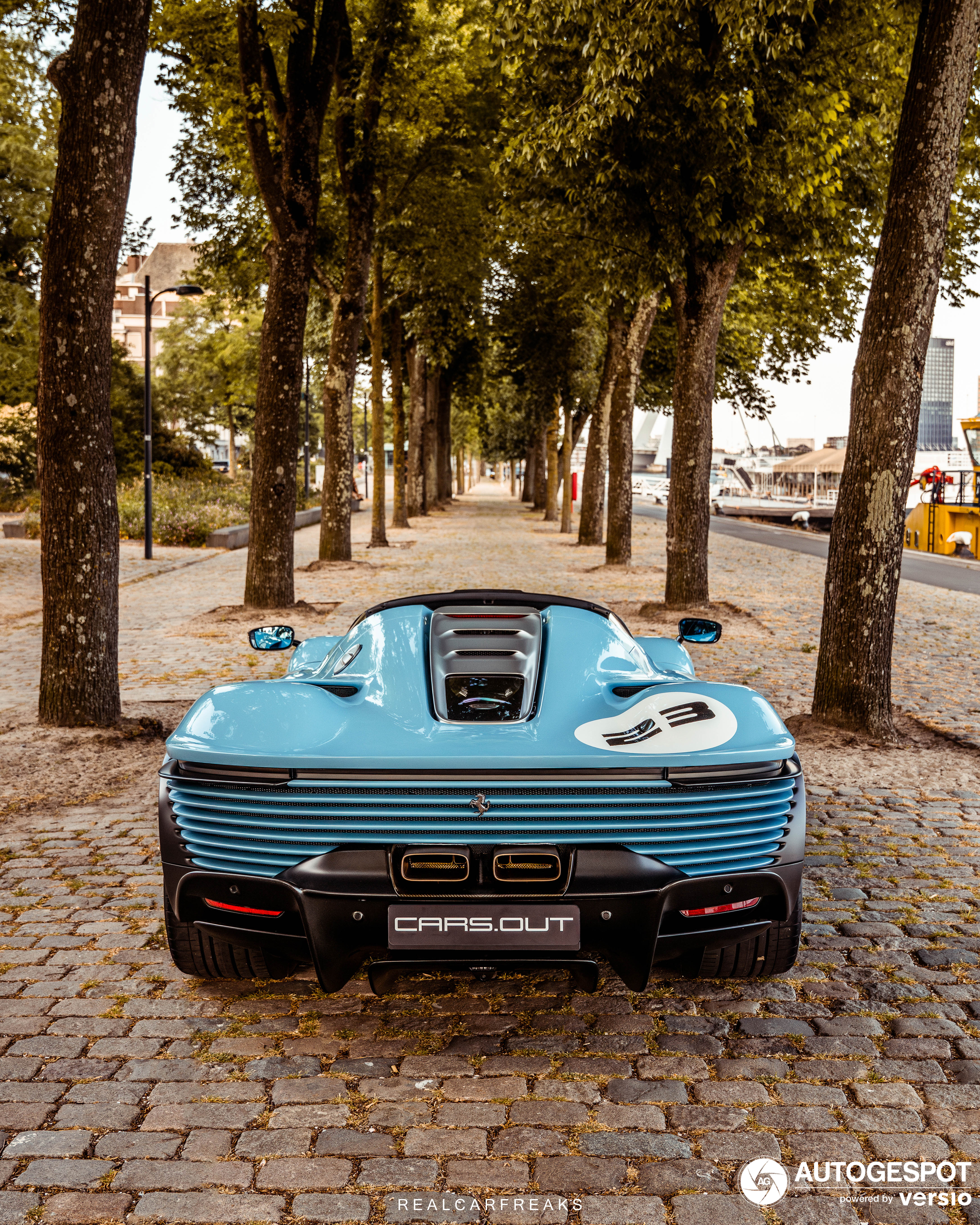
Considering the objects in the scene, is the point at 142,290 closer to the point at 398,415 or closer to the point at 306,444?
the point at 306,444

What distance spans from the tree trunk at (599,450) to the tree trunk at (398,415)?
5534mm

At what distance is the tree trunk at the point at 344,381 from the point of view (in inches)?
690

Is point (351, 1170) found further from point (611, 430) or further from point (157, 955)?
point (611, 430)

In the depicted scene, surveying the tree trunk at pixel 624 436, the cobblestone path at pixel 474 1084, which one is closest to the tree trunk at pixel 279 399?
the tree trunk at pixel 624 436

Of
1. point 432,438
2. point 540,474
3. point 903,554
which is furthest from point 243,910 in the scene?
point 540,474

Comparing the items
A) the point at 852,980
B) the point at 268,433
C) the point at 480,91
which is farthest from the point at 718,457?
the point at 852,980

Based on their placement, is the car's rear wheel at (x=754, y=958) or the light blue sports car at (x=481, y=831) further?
the car's rear wheel at (x=754, y=958)

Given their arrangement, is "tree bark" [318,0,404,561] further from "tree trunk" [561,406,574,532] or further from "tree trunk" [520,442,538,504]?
"tree trunk" [520,442,538,504]

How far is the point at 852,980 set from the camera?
3.72m

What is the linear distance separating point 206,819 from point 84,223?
4872mm

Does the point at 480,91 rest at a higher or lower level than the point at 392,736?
higher

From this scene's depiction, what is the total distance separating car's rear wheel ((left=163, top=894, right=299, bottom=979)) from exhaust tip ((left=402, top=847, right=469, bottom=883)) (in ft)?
2.22

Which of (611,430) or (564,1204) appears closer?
(564,1204)

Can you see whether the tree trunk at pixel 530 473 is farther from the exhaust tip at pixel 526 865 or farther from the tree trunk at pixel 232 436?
the exhaust tip at pixel 526 865
